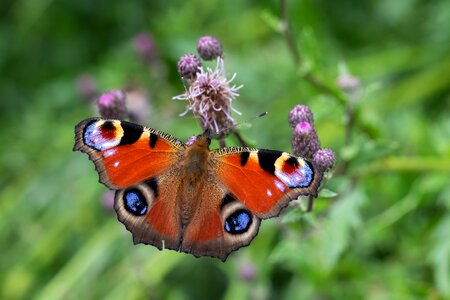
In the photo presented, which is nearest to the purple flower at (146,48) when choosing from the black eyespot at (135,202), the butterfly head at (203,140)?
the butterfly head at (203,140)

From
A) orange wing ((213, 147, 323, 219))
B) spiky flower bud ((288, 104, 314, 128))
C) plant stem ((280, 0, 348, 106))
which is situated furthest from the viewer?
plant stem ((280, 0, 348, 106))

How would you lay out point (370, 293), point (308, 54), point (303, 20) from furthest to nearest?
1. point (303, 20)
2. point (370, 293)
3. point (308, 54)

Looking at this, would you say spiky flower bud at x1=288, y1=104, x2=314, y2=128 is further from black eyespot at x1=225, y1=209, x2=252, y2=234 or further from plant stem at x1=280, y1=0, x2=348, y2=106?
plant stem at x1=280, y1=0, x2=348, y2=106

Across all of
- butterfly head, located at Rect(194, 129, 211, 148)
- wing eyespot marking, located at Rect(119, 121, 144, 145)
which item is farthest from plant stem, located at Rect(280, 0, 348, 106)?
wing eyespot marking, located at Rect(119, 121, 144, 145)

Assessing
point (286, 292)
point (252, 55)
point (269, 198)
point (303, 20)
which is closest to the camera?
point (269, 198)

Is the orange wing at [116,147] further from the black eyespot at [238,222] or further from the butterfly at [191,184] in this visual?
the black eyespot at [238,222]

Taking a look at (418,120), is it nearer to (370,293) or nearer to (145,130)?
(370,293)

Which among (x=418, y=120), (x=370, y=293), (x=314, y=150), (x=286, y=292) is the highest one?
(x=314, y=150)

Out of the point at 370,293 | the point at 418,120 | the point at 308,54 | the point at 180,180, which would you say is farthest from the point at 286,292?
the point at 180,180
